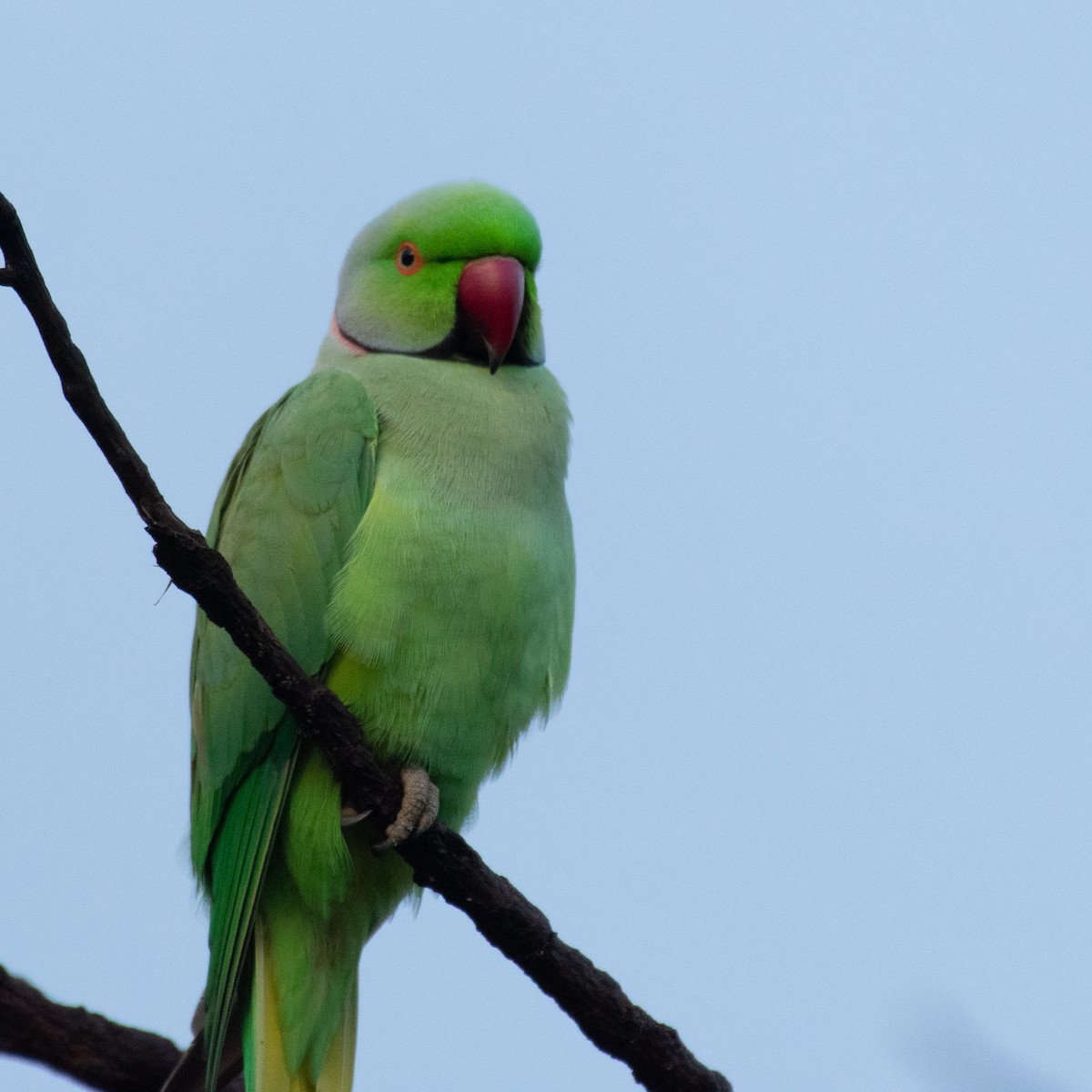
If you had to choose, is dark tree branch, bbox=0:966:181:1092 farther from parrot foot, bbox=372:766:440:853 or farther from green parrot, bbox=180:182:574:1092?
parrot foot, bbox=372:766:440:853

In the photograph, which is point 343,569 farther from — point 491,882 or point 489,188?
point 489,188

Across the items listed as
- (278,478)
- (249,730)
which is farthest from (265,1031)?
(278,478)

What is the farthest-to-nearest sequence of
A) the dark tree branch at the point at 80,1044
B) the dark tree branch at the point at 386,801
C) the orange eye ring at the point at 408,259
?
the orange eye ring at the point at 408,259, the dark tree branch at the point at 80,1044, the dark tree branch at the point at 386,801

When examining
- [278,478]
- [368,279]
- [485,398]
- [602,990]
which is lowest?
[602,990]

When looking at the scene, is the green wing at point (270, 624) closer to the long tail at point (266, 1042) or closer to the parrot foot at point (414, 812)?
the long tail at point (266, 1042)

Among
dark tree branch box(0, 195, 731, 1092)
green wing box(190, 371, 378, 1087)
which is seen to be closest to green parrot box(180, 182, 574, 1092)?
green wing box(190, 371, 378, 1087)

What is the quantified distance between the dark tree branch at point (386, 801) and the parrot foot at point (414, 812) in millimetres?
26

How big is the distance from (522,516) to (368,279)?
1047 mm

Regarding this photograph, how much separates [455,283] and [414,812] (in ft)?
5.20

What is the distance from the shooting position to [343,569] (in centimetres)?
326

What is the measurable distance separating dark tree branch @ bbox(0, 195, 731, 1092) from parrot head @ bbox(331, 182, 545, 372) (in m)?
1.32

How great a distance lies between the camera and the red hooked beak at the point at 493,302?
3748 mm

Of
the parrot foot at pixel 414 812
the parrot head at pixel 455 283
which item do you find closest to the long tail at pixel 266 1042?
the parrot foot at pixel 414 812

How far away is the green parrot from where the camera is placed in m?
3.24
